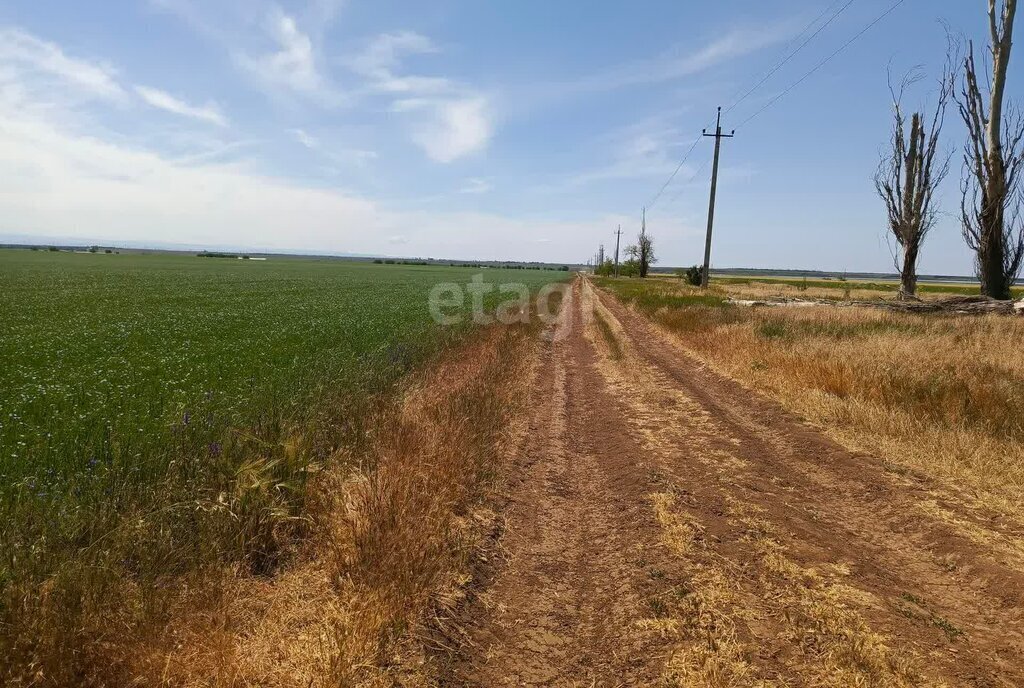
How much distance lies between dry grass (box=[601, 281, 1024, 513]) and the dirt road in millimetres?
589

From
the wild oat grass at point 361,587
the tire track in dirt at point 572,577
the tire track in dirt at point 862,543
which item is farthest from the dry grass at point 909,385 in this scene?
the wild oat grass at point 361,587

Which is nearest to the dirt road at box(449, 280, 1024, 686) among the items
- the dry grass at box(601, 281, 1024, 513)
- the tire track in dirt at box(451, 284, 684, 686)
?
the tire track in dirt at box(451, 284, 684, 686)

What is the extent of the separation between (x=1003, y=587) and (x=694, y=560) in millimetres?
2159

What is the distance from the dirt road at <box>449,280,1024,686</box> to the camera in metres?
3.01

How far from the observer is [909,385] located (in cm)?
795

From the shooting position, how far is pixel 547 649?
3199 mm

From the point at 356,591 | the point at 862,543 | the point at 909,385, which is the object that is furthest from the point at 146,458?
the point at 909,385

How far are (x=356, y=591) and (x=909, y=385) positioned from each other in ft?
28.4

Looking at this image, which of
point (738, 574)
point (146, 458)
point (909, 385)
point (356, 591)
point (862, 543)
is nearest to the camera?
point (356, 591)

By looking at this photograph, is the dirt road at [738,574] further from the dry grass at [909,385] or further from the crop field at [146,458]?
the crop field at [146,458]

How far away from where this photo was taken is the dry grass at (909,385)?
5930 mm

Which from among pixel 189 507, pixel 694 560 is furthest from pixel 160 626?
pixel 694 560

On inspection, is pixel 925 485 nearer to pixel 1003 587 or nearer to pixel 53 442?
pixel 1003 587

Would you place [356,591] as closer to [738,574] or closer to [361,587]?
[361,587]
